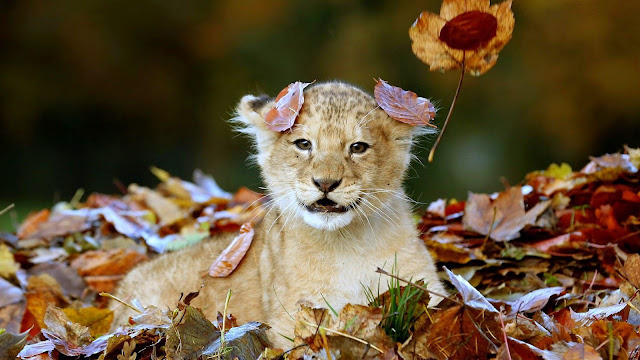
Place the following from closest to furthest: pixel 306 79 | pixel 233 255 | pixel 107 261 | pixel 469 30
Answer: pixel 469 30, pixel 233 255, pixel 107 261, pixel 306 79

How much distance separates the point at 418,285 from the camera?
2.42m

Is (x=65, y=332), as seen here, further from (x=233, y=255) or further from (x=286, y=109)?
(x=286, y=109)

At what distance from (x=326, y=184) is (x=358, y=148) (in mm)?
305

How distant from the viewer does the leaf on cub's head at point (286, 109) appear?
10.1 ft

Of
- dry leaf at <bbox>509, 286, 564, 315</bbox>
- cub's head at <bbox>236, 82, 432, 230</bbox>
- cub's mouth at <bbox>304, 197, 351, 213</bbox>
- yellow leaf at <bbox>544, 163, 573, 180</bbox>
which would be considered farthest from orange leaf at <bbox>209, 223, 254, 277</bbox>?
yellow leaf at <bbox>544, 163, 573, 180</bbox>

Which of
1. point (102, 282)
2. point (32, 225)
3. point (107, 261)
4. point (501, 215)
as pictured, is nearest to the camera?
point (501, 215)

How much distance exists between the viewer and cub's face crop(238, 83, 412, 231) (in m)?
2.97

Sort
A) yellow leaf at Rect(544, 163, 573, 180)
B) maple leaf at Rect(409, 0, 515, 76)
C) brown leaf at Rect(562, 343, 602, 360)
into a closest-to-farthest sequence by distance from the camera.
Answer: brown leaf at Rect(562, 343, 602, 360), maple leaf at Rect(409, 0, 515, 76), yellow leaf at Rect(544, 163, 573, 180)

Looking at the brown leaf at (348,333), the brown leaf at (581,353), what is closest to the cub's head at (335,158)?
the brown leaf at (348,333)

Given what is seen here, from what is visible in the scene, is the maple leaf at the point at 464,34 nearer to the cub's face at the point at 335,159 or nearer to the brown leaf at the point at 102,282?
the cub's face at the point at 335,159

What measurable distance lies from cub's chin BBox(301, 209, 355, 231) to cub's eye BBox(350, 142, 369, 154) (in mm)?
268

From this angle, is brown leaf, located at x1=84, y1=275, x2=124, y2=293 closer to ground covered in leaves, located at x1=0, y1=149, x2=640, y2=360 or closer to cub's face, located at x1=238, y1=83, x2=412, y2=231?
ground covered in leaves, located at x1=0, y1=149, x2=640, y2=360

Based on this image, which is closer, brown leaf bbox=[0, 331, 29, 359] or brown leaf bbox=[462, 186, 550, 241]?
brown leaf bbox=[0, 331, 29, 359]

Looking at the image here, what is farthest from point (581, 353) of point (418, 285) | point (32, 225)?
point (32, 225)
